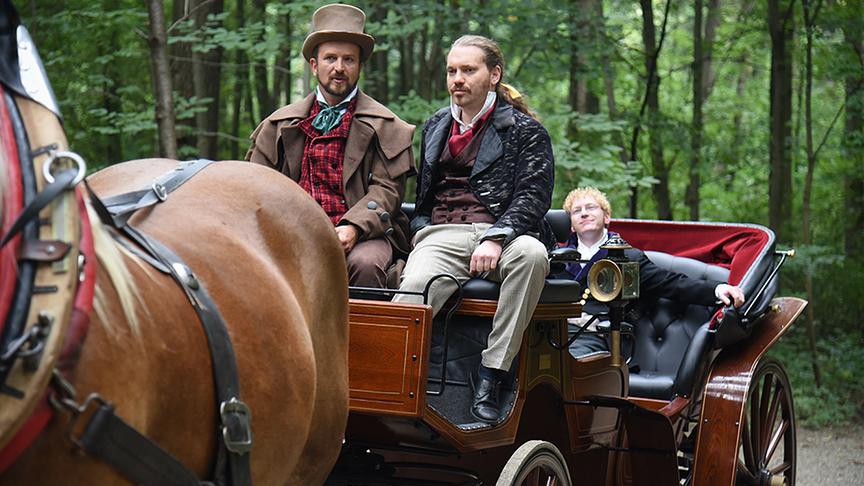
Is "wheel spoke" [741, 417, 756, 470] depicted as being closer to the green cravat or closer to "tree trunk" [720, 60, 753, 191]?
the green cravat

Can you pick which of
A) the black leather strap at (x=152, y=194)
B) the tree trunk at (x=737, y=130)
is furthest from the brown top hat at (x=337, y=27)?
the tree trunk at (x=737, y=130)

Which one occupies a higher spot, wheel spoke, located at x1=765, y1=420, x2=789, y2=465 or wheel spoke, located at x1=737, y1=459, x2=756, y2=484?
wheel spoke, located at x1=765, y1=420, x2=789, y2=465

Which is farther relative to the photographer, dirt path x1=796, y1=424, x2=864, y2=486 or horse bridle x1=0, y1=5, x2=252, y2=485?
dirt path x1=796, y1=424, x2=864, y2=486

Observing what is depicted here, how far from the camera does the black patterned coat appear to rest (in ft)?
13.6

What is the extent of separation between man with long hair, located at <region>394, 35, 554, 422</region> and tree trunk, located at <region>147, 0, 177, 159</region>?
9.25ft

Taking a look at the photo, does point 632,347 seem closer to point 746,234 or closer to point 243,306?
point 746,234

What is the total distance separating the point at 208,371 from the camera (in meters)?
2.31

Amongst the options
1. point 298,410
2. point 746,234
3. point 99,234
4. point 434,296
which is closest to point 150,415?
point 99,234

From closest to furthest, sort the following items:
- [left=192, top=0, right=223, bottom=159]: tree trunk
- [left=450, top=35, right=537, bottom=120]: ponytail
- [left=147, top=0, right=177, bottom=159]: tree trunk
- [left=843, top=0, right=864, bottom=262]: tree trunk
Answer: [left=450, top=35, right=537, bottom=120]: ponytail, [left=147, top=0, right=177, bottom=159]: tree trunk, [left=843, top=0, right=864, bottom=262]: tree trunk, [left=192, top=0, right=223, bottom=159]: tree trunk

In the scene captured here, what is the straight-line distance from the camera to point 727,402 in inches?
197

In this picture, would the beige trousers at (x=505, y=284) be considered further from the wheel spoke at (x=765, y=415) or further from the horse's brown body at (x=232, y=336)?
the wheel spoke at (x=765, y=415)

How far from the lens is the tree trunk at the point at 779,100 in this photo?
36.6 feet

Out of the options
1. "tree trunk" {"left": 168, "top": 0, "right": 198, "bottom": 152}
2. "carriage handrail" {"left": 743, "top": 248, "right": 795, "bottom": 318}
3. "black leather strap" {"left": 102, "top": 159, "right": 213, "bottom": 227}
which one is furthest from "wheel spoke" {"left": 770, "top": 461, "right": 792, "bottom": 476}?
"tree trunk" {"left": 168, "top": 0, "right": 198, "bottom": 152}

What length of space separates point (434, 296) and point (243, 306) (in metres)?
1.46
